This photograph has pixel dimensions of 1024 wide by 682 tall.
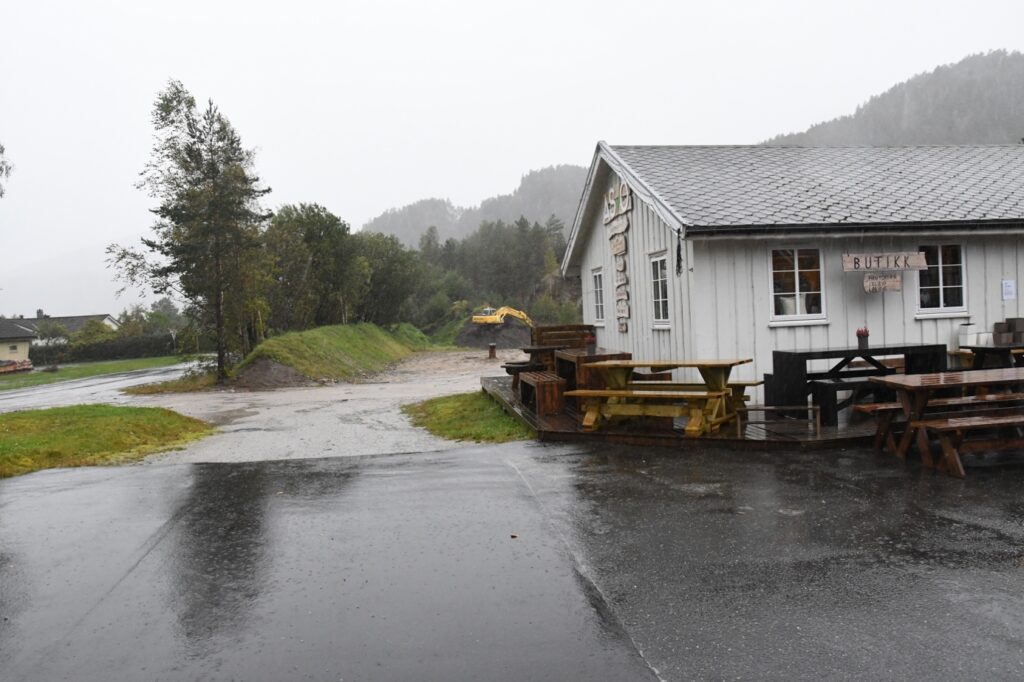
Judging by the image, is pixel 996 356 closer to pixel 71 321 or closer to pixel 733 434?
pixel 733 434

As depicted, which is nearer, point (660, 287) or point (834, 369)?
point (834, 369)

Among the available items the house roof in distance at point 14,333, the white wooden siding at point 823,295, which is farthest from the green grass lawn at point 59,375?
the white wooden siding at point 823,295

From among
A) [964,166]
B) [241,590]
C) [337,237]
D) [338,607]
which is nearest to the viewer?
[338,607]

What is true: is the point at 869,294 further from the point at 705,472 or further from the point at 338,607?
the point at 338,607

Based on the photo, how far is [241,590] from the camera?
4.86 meters

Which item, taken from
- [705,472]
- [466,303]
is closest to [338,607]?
[705,472]

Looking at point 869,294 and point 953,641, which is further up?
point 869,294

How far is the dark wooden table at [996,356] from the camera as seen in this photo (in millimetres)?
10406

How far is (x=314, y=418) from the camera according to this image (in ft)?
50.2

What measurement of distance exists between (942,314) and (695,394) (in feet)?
17.7

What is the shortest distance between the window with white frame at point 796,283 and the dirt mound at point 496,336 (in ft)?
130

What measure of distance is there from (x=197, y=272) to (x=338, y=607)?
1006 inches

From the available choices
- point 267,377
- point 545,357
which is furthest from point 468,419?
point 267,377

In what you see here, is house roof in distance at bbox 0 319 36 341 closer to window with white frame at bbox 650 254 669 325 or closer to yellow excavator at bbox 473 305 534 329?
yellow excavator at bbox 473 305 534 329
